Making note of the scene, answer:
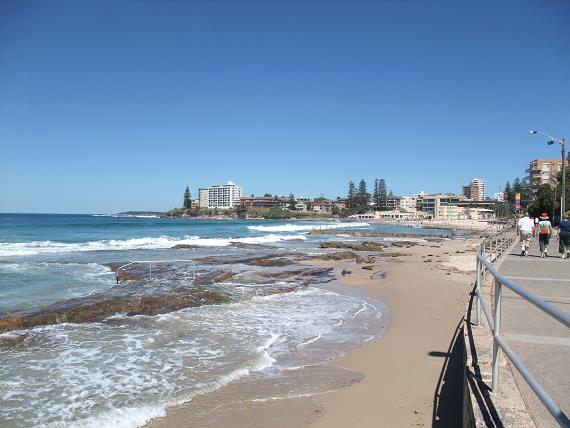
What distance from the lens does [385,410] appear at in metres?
4.92

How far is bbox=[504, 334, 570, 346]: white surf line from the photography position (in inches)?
183

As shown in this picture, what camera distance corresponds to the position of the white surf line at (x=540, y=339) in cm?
466

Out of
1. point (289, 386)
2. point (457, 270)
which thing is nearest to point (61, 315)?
point (289, 386)

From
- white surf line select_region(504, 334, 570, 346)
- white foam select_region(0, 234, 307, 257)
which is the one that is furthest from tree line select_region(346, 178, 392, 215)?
white surf line select_region(504, 334, 570, 346)

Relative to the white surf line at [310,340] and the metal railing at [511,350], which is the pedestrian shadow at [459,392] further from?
the white surf line at [310,340]

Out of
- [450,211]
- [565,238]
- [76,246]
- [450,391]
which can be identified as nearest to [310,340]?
[450,391]

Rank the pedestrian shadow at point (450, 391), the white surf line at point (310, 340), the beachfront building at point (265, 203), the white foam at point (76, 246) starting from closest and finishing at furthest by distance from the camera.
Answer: the pedestrian shadow at point (450, 391)
the white surf line at point (310, 340)
the white foam at point (76, 246)
the beachfront building at point (265, 203)

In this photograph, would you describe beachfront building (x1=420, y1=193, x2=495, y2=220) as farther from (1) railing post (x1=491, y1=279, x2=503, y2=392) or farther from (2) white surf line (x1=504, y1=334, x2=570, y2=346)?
(1) railing post (x1=491, y1=279, x2=503, y2=392)

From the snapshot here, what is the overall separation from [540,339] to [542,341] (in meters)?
0.08

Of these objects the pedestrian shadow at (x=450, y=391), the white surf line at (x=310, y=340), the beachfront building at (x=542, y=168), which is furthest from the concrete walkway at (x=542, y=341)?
the beachfront building at (x=542, y=168)

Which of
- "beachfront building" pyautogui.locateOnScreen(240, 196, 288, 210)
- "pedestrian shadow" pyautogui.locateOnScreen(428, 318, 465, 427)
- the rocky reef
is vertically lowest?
the rocky reef

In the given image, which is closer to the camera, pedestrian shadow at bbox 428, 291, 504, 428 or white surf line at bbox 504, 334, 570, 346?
pedestrian shadow at bbox 428, 291, 504, 428

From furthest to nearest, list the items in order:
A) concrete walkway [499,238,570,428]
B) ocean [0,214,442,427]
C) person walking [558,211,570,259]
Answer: person walking [558,211,570,259]
ocean [0,214,442,427]
concrete walkway [499,238,570,428]

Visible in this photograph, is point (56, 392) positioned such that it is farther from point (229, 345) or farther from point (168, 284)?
point (168, 284)
